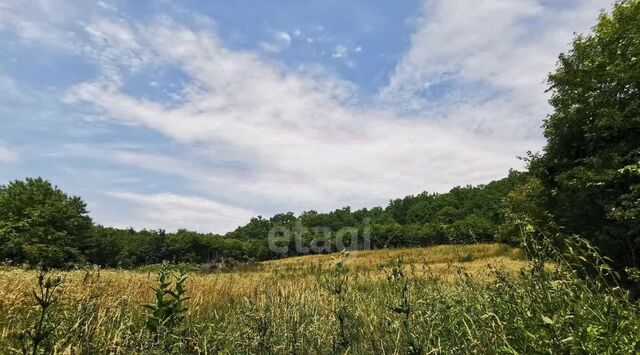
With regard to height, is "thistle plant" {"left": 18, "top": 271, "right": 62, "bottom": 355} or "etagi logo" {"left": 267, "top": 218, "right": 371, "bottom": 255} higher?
"etagi logo" {"left": 267, "top": 218, "right": 371, "bottom": 255}

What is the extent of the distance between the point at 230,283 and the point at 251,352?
8.90 meters

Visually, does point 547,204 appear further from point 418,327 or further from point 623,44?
point 418,327

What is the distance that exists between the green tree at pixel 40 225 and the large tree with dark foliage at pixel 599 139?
167 ft

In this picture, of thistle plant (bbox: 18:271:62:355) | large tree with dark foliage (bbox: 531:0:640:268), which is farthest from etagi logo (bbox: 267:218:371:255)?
thistle plant (bbox: 18:271:62:355)

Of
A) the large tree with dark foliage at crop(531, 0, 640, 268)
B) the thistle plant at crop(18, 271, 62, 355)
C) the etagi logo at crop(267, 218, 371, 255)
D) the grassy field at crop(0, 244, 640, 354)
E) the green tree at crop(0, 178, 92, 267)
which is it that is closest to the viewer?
the thistle plant at crop(18, 271, 62, 355)

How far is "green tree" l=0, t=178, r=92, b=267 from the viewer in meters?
49.1

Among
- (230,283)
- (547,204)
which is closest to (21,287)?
(230,283)

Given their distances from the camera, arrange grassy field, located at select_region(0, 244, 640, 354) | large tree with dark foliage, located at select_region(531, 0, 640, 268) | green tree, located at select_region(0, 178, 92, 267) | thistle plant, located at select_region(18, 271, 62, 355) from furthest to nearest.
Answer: green tree, located at select_region(0, 178, 92, 267), large tree with dark foliage, located at select_region(531, 0, 640, 268), grassy field, located at select_region(0, 244, 640, 354), thistle plant, located at select_region(18, 271, 62, 355)

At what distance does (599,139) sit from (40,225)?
204 feet

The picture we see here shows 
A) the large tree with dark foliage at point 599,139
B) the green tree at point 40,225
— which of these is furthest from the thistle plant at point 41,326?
the green tree at point 40,225

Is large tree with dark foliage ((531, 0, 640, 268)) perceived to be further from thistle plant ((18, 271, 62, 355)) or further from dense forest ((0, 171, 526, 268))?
thistle plant ((18, 271, 62, 355))

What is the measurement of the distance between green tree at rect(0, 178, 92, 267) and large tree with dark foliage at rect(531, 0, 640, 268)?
5086 cm

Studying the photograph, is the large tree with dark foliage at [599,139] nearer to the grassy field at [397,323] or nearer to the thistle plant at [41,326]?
the grassy field at [397,323]

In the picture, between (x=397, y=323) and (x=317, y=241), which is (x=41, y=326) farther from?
(x=317, y=241)
